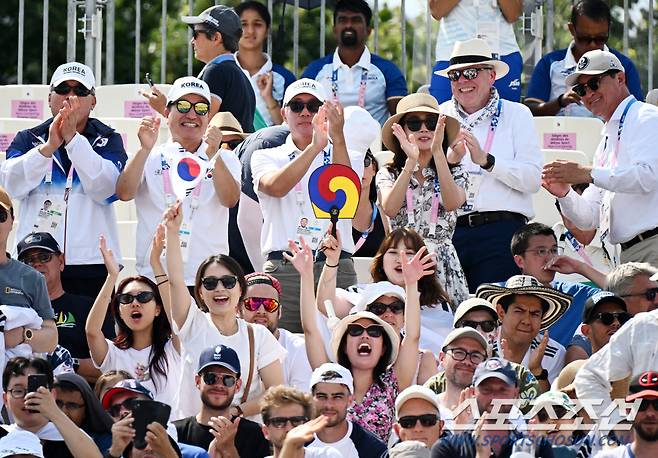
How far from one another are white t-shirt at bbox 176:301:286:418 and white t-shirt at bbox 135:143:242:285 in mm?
1056

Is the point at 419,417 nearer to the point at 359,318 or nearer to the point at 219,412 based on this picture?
the point at 219,412

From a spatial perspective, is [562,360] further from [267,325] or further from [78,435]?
[78,435]

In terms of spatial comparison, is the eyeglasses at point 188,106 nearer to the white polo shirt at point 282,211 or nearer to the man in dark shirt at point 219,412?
the white polo shirt at point 282,211

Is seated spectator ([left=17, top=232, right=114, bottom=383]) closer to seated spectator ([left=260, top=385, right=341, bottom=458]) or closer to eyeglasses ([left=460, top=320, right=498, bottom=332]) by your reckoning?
seated spectator ([left=260, top=385, right=341, bottom=458])

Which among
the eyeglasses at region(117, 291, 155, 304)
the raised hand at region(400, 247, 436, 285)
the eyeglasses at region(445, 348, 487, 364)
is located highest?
the raised hand at region(400, 247, 436, 285)

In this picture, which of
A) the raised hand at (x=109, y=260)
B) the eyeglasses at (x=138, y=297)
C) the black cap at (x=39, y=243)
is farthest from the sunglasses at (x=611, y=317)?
the black cap at (x=39, y=243)

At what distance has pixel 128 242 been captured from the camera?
48.6 feet

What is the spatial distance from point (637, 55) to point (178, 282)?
980 cm

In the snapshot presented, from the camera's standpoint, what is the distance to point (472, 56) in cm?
1402

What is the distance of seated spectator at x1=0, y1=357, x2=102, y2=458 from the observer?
11086 mm

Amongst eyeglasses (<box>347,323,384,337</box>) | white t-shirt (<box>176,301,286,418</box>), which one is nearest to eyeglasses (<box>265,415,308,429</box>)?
white t-shirt (<box>176,301,286,418</box>)

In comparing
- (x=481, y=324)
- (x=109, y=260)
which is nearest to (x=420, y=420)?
(x=481, y=324)

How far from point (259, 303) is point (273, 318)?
0.14m

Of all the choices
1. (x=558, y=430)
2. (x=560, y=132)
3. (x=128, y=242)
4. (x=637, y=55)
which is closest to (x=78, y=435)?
(x=558, y=430)
